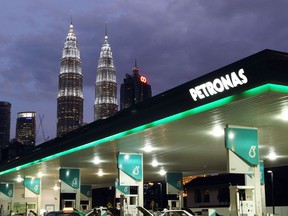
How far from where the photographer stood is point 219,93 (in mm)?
13992

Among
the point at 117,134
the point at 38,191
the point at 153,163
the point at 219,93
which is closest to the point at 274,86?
the point at 219,93

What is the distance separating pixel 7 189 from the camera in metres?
48.1

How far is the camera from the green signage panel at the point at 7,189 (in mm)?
47688

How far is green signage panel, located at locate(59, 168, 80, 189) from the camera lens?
115 feet

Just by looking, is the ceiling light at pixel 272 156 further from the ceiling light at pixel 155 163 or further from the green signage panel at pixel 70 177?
the green signage panel at pixel 70 177

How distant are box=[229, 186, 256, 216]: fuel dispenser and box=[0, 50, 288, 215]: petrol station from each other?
34mm

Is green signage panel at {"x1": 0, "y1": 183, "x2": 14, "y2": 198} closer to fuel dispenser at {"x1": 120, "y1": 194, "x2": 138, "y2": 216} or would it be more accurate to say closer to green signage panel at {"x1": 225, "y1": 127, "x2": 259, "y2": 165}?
fuel dispenser at {"x1": 120, "y1": 194, "x2": 138, "y2": 216}

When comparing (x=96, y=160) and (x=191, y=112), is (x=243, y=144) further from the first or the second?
(x=96, y=160)

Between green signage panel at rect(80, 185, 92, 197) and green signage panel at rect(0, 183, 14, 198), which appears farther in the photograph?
green signage panel at rect(80, 185, 92, 197)

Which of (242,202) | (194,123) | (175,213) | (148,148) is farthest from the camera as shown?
(175,213)

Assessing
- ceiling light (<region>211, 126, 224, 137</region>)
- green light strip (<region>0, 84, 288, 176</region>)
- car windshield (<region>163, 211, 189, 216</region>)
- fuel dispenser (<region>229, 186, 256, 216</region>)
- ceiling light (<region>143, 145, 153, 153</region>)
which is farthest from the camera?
car windshield (<region>163, 211, 189, 216</region>)

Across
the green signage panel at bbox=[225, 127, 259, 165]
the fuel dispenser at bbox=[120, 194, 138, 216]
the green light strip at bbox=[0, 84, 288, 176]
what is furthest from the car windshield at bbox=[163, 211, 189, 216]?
the green signage panel at bbox=[225, 127, 259, 165]

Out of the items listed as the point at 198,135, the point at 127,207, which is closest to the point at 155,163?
the point at 127,207

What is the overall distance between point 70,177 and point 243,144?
20434 millimetres
